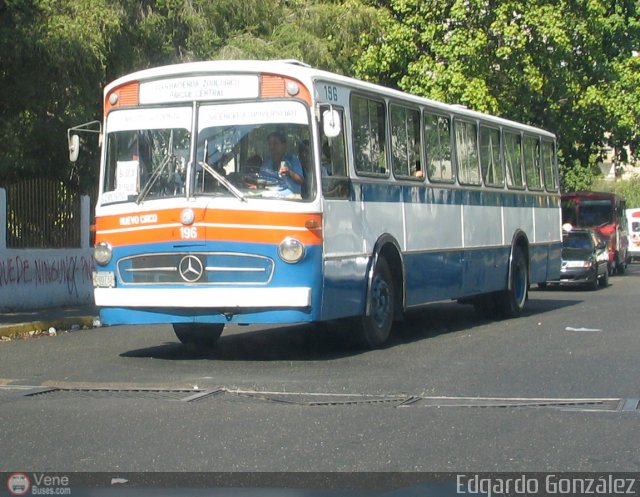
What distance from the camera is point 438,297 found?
15.4 meters

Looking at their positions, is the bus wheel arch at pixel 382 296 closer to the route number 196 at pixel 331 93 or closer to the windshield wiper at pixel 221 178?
the route number 196 at pixel 331 93

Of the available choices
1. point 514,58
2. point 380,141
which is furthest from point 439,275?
point 514,58

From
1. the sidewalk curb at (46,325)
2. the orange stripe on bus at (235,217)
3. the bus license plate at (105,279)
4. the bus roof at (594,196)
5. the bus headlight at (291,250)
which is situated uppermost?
the bus roof at (594,196)

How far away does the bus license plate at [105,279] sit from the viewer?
40.8ft

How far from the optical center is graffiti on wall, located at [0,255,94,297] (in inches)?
755

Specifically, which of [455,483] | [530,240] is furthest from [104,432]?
[530,240]

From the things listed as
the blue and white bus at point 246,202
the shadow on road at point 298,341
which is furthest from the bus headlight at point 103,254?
the shadow on road at point 298,341

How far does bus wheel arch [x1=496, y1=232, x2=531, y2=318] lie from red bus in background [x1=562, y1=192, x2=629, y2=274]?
22042 mm

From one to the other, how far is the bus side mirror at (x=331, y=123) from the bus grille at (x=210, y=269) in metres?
1.40

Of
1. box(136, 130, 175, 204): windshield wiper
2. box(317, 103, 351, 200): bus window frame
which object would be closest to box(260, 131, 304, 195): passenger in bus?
box(317, 103, 351, 200): bus window frame

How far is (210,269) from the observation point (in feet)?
39.2

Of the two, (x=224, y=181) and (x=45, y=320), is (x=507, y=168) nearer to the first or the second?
(x=45, y=320)

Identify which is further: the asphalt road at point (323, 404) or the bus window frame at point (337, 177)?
the bus window frame at point (337, 177)

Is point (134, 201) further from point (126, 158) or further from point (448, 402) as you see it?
point (448, 402)
